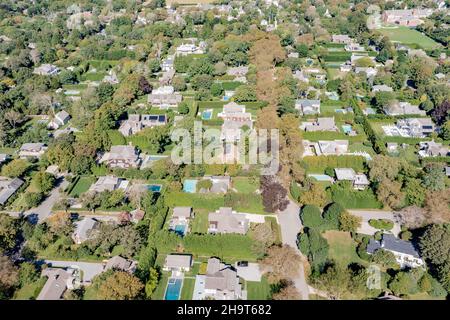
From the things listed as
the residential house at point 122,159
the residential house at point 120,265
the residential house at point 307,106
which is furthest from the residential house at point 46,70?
the residential house at point 120,265

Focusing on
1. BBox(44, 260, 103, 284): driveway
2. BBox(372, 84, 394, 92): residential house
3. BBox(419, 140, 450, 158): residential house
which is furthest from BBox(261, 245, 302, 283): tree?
BBox(372, 84, 394, 92): residential house

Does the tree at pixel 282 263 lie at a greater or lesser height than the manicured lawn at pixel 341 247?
greater

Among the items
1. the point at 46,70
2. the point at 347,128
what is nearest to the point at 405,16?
the point at 347,128

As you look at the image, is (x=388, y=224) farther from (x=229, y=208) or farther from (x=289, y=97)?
(x=289, y=97)

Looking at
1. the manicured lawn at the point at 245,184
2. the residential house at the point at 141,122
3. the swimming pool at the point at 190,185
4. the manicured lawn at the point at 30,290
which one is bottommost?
the manicured lawn at the point at 30,290

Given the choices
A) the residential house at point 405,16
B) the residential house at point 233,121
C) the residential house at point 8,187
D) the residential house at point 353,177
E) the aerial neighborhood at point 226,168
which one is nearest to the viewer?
the aerial neighborhood at point 226,168

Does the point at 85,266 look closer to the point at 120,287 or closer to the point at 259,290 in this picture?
the point at 120,287

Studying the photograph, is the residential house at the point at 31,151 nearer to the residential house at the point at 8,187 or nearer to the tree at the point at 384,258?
the residential house at the point at 8,187

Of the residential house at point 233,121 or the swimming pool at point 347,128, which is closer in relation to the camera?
the residential house at point 233,121
